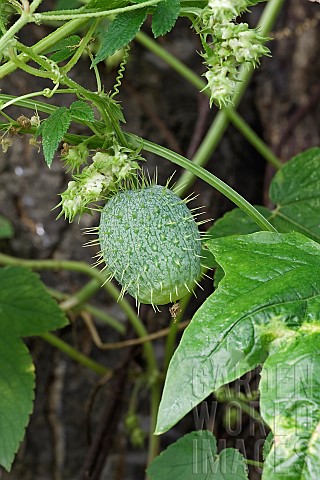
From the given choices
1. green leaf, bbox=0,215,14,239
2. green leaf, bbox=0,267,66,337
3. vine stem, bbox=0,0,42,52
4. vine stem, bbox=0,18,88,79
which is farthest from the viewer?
green leaf, bbox=0,215,14,239

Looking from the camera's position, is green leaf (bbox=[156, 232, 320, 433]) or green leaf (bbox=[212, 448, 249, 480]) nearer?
green leaf (bbox=[156, 232, 320, 433])

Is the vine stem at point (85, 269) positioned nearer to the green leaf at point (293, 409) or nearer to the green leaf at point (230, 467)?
the green leaf at point (230, 467)

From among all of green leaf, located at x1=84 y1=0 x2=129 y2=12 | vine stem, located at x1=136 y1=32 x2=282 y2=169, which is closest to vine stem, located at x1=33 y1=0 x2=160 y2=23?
green leaf, located at x1=84 y1=0 x2=129 y2=12

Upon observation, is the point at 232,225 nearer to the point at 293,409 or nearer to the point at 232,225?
the point at 232,225

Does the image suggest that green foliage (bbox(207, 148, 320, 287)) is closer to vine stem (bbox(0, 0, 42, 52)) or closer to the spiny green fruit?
the spiny green fruit

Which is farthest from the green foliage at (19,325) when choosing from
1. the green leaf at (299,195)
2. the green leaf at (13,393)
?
the green leaf at (299,195)

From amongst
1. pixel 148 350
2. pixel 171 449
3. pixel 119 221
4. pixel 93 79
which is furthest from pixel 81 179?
pixel 93 79

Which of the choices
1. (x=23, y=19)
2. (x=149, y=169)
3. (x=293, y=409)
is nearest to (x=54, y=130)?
(x=23, y=19)
